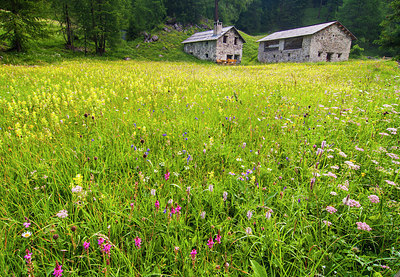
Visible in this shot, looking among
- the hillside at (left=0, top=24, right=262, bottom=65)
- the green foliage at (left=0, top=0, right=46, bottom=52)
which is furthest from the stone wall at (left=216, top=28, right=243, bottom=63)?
the green foliage at (left=0, top=0, right=46, bottom=52)

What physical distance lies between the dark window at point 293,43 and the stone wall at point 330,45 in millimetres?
2667

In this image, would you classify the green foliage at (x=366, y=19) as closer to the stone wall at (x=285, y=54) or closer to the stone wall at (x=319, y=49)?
the stone wall at (x=319, y=49)

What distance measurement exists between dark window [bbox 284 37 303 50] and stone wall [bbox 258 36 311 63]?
0.60m

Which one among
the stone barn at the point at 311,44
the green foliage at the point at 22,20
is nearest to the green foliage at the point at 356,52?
the stone barn at the point at 311,44

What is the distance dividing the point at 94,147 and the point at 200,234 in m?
1.95

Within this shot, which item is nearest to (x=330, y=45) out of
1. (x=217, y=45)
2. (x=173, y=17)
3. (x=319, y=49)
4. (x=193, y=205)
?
(x=319, y=49)

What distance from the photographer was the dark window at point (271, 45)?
151ft

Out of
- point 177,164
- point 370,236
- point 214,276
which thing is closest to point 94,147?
point 177,164

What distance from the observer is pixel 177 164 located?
8.46 ft

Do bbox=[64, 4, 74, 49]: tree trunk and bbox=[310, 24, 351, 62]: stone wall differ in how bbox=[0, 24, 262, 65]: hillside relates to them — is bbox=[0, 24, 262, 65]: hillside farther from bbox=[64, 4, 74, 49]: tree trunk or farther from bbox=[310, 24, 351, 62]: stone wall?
bbox=[310, 24, 351, 62]: stone wall

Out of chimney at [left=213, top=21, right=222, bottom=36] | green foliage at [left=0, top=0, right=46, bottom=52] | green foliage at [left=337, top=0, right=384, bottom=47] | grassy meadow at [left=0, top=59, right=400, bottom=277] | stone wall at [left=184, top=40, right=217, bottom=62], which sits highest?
green foliage at [left=337, top=0, right=384, bottom=47]

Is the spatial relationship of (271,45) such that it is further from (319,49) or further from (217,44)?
(217,44)

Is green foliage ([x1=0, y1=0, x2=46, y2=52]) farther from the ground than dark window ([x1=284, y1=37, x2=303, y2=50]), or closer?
closer

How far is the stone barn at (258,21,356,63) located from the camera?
3950 centimetres
